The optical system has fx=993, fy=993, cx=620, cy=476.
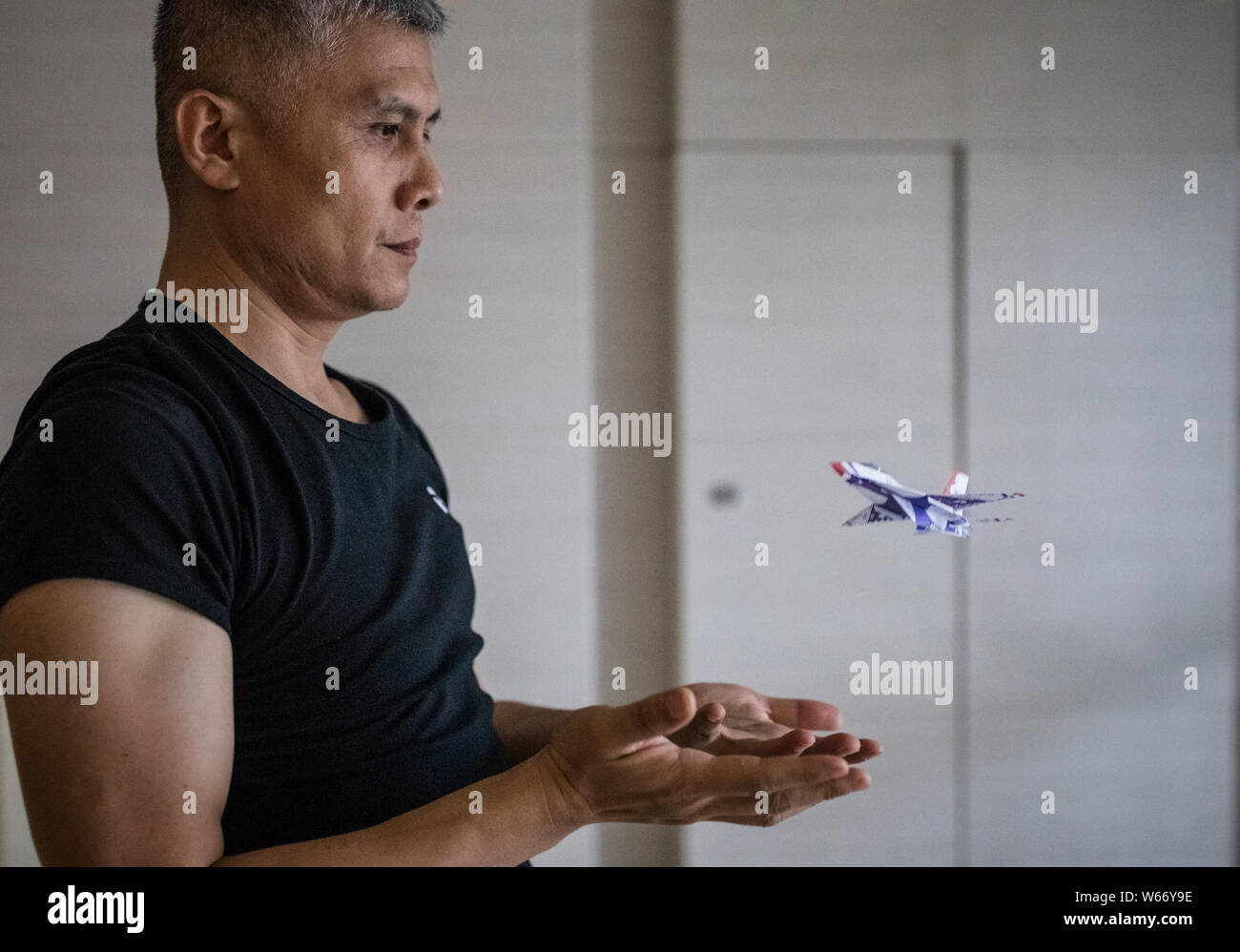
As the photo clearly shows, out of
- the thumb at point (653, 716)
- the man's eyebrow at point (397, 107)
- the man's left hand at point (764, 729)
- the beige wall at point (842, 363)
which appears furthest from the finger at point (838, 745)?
the beige wall at point (842, 363)

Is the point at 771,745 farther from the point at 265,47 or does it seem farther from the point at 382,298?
the point at 265,47

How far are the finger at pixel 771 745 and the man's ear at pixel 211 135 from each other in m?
0.68

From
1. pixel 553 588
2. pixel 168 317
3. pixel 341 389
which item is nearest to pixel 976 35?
pixel 553 588

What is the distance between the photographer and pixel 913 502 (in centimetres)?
89

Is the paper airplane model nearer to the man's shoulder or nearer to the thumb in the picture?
the thumb

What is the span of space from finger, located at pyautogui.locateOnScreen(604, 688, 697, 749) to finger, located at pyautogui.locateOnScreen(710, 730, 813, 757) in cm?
16

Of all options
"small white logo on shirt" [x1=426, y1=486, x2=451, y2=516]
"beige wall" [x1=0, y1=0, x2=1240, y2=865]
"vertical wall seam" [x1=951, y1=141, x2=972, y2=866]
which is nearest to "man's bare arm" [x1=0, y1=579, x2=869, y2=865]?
"small white logo on shirt" [x1=426, y1=486, x2=451, y2=516]

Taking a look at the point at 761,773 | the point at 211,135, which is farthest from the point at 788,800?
the point at 211,135

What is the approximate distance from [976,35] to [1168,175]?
1.73 ft

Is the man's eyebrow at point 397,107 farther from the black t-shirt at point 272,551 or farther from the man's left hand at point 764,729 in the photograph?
the man's left hand at point 764,729

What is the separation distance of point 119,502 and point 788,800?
543 mm

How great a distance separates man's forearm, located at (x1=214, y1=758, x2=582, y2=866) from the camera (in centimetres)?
76

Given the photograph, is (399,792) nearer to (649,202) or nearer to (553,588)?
(553,588)

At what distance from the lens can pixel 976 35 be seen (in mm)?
2088
